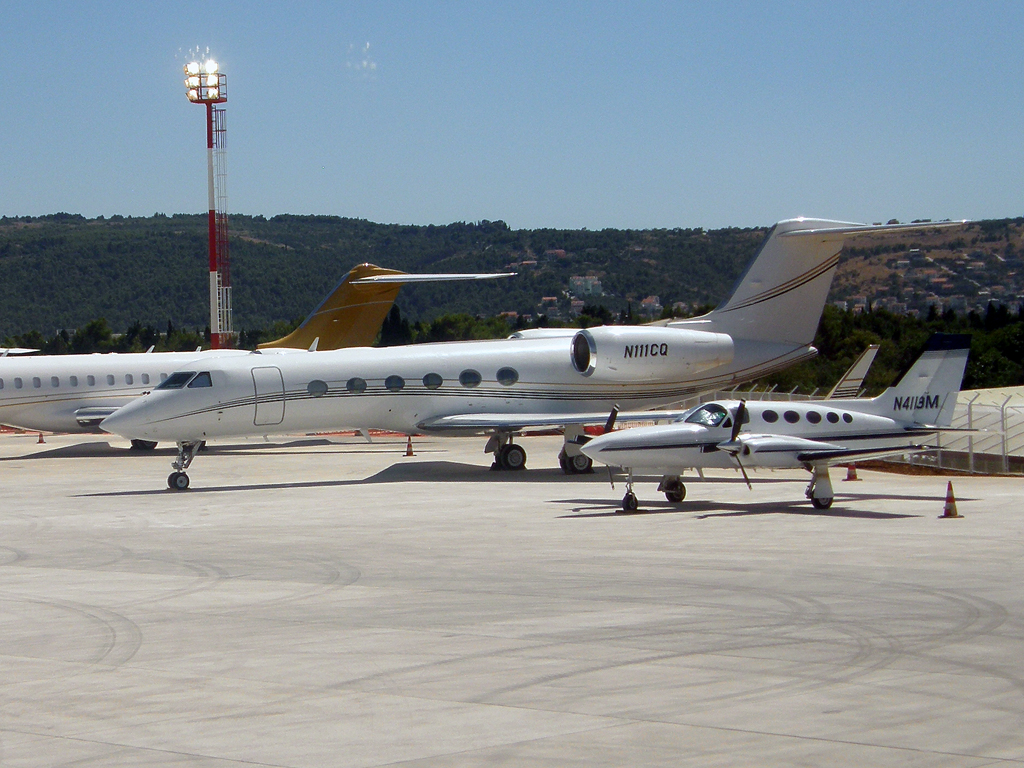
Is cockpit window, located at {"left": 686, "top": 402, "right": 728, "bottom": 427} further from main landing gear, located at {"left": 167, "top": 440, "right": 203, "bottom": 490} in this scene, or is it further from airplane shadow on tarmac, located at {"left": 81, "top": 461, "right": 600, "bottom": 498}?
main landing gear, located at {"left": 167, "top": 440, "right": 203, "bottom": 490}

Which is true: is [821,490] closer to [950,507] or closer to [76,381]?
[950,507]

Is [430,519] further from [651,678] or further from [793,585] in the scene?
[651,678]

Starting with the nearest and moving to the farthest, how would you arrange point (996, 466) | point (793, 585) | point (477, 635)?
point (477, 635)
point (793, 585)
point (996, 466)

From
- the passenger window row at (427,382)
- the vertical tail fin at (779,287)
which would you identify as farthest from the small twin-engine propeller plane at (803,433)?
the passenger window row at (427,382)

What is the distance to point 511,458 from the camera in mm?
26609

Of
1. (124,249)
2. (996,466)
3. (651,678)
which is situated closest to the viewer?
(651,678)

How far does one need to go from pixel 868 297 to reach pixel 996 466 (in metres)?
96.1

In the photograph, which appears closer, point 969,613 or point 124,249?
point 969,613

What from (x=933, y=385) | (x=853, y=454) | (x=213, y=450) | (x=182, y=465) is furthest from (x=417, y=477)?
(x=213, y=450)

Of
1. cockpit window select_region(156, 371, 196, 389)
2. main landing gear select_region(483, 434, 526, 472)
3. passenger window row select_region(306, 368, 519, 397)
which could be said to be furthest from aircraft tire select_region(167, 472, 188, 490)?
main landing gear select_region(483, 434, 526, 472)

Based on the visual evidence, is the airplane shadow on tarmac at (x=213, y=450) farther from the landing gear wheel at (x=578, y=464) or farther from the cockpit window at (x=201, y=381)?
the cockpit window at (x=201, y=381)

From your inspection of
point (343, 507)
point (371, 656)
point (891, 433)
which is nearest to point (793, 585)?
point (371, 656)

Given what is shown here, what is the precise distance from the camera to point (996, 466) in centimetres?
2722

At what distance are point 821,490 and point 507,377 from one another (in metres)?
10.0
